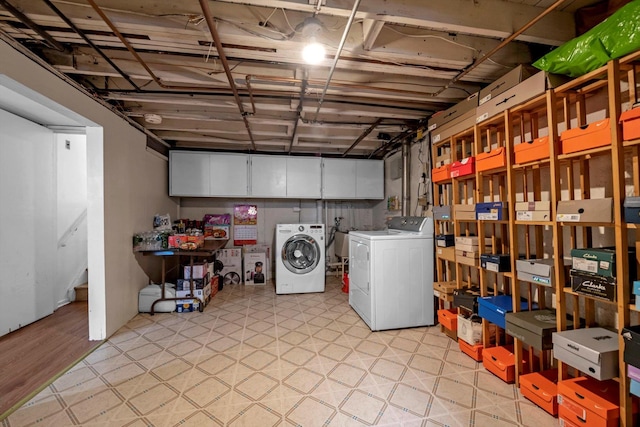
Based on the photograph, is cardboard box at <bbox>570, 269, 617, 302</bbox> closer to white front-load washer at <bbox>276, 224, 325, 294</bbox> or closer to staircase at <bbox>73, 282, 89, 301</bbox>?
white front-load washer at <bbox>276, 224, 325, 294</bbox>

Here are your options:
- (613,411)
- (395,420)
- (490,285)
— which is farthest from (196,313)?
(613,411)

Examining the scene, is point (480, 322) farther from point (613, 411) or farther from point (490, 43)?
point (490, 43)

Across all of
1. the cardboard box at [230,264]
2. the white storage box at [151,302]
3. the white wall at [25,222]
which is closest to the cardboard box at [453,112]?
the cardboard box at [230,264]

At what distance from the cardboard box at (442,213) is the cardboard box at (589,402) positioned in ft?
4.60

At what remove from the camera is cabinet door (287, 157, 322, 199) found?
452 centimetres

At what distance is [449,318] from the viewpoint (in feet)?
8.04

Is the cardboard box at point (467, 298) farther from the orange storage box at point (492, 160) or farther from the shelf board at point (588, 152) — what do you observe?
the shelf board at point (588, 152)

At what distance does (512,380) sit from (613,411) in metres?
0.62

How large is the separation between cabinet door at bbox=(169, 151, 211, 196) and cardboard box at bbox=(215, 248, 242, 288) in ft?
3.60

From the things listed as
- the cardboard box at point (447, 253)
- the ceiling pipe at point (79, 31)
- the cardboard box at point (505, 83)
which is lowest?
the cardboard box at point (447, 253)

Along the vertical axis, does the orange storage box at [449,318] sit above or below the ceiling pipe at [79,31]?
below

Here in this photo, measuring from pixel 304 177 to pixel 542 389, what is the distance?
150 inches

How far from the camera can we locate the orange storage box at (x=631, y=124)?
119 cm

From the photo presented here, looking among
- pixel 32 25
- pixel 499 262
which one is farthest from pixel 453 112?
pixel 32 25
